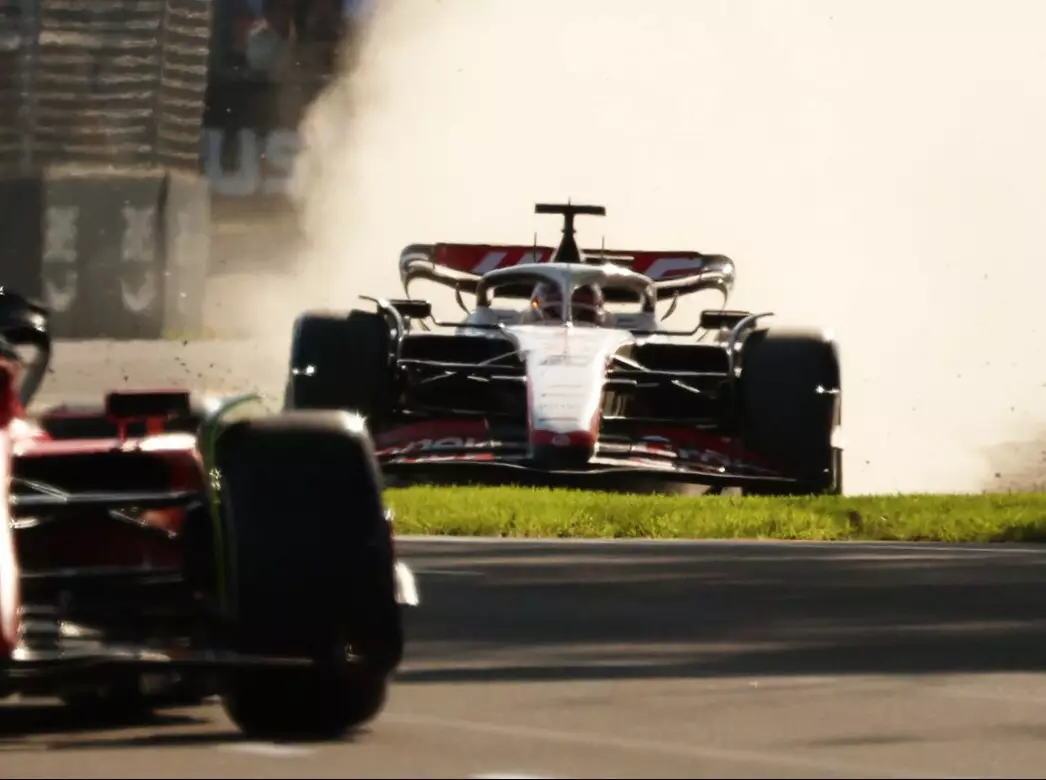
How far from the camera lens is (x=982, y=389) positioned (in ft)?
106

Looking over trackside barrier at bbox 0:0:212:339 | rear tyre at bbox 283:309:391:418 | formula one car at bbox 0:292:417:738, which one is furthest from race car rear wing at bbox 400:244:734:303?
trackside barrier at bbox 0:0:212:339

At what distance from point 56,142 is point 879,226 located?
15.8m

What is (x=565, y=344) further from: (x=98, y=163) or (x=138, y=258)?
(x=98, y=163)

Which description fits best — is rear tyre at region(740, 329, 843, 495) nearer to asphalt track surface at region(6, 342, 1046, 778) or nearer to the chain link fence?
asphalt track surface at region(6, 342, 1046, 778)

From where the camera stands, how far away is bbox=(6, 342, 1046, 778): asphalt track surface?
26.8 feet

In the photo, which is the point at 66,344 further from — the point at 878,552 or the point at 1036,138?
the point at 878,552

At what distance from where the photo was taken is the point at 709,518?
668 inches

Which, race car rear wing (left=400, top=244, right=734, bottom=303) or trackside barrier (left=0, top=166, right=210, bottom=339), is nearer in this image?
race car rear wing (left=400, top=244, right=734, bottom=303)

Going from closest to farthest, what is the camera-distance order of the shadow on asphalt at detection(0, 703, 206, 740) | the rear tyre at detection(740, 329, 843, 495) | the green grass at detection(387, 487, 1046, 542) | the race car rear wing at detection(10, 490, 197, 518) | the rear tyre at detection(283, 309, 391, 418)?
1. the race car rear wing at detection(10, 490, 197, 518)
2. the shadow on asphalt at detection(0, 703, 206, 740)
3. the green grass at detection(387, 487, 1046, 542)
4. the rear tyre at detection(740, 329, 843, 495)
5. the rear tyre at detection(283, 309, 391, 418)

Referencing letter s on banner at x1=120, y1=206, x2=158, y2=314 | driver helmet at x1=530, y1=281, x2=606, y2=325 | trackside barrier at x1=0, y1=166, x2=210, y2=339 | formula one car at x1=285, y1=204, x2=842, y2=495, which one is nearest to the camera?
formula one car at x1=285, y1=204, x2=842, y2=495

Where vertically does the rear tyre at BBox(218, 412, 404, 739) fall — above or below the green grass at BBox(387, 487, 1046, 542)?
above

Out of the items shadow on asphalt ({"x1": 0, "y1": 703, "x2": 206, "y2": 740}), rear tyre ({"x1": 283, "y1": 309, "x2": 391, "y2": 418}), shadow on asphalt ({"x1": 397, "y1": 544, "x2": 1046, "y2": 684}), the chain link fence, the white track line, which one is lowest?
shadow on asphalt ({"x1": 397, "y1": 544, "x2": 1046, "y2": 684})

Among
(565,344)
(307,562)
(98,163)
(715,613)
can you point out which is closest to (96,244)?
(98,163)

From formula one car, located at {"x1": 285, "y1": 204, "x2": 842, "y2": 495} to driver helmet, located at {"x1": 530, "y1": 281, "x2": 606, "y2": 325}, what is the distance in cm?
48
